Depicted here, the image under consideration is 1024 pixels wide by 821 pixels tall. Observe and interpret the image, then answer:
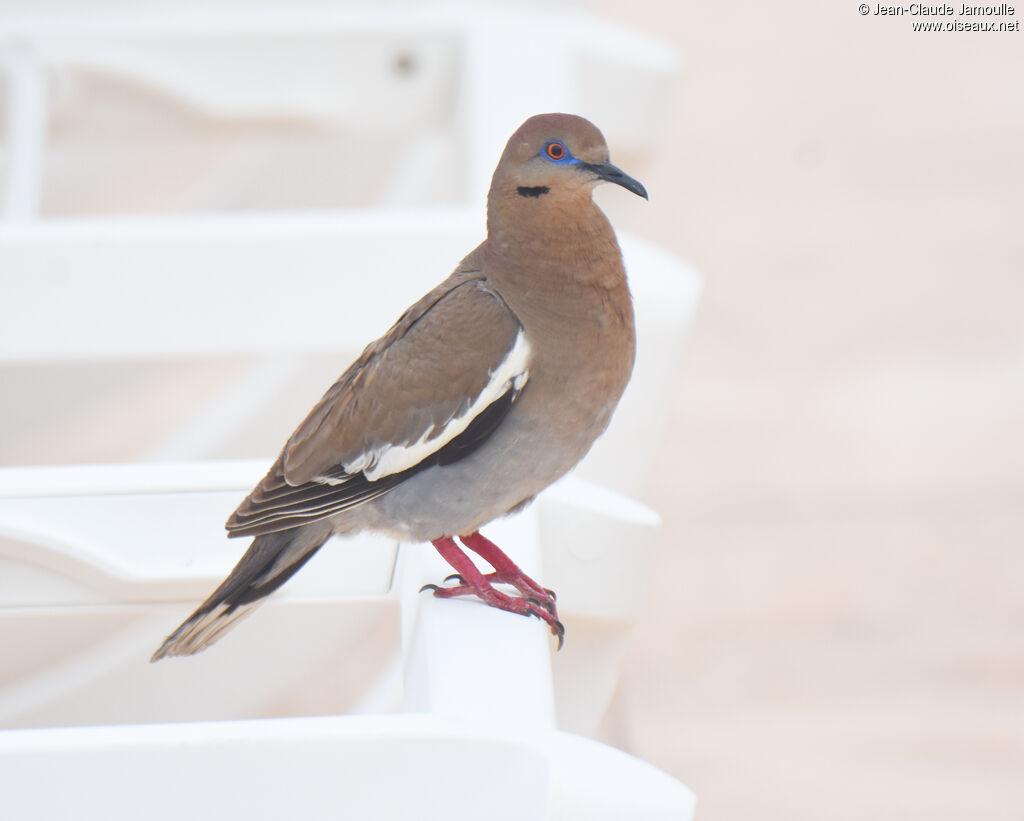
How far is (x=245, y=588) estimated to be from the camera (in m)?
1.39

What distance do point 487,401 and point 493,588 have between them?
0.56 feet

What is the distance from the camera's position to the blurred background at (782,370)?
2770 mm

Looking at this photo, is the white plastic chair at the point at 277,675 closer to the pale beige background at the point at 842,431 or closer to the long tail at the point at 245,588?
the long tail at the point at 245,588

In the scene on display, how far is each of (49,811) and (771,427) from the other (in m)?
3.00

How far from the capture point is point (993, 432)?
370 cm

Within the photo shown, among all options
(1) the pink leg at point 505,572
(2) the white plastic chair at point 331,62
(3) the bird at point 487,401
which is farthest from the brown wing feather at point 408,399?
(2) the white plastic chair at point 331,62

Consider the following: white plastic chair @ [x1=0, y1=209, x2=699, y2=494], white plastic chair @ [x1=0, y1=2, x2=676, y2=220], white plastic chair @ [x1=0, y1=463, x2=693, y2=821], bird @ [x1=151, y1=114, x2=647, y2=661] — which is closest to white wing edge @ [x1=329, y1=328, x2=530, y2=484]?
bird @ [x1=151, y1=114, x2=647, y2=661]

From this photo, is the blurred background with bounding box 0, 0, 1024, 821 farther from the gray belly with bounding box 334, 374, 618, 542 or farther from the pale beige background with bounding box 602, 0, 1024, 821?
the gray belly with bounding box 334, 374, 618, 542

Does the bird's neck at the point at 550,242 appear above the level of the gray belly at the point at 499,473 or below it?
above

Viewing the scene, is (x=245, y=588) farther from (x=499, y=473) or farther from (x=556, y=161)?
(x=556, y=161)

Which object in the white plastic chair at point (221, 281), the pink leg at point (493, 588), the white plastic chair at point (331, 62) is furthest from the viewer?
the white plastic chair at point (331, 62)

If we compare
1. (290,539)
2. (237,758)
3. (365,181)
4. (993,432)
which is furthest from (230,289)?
(993,432)

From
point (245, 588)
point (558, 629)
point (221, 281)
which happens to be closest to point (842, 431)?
point (221, 281)

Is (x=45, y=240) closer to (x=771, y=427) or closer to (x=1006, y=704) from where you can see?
(x=1006, y=704)
